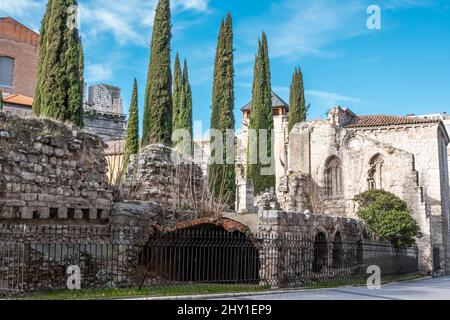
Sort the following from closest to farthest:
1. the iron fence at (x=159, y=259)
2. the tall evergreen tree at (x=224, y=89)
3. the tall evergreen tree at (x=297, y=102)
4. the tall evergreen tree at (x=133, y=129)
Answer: the iron fence at (x=159, y=259) < the tall evergreen tree at (x=224, y=89) < the tall evergreen tree at (x=133, y=129) < the tall evergreen tree at (x=297, y=102)

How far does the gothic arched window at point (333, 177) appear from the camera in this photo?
36531mm

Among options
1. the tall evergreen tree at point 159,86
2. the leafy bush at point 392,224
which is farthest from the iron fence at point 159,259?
the tall evergreen tree at point 159,86

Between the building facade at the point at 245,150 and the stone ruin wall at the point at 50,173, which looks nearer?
the stone ruin wall at the point at 50,173

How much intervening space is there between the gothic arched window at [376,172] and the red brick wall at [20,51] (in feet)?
104

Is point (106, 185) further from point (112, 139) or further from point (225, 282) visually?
point (112, 139)

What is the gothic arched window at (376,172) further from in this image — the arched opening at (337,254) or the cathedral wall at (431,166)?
the arched opening at (337,254)

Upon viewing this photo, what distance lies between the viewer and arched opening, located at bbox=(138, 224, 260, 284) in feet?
49.9

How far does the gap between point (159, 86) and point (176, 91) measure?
11902 mm

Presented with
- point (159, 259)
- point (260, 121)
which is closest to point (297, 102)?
point (260, 121)

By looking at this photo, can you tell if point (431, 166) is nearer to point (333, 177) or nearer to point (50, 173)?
point (333, 177)

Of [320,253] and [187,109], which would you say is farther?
[187,109]

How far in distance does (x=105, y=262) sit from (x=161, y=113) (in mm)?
17602

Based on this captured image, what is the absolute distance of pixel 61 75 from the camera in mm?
25656
